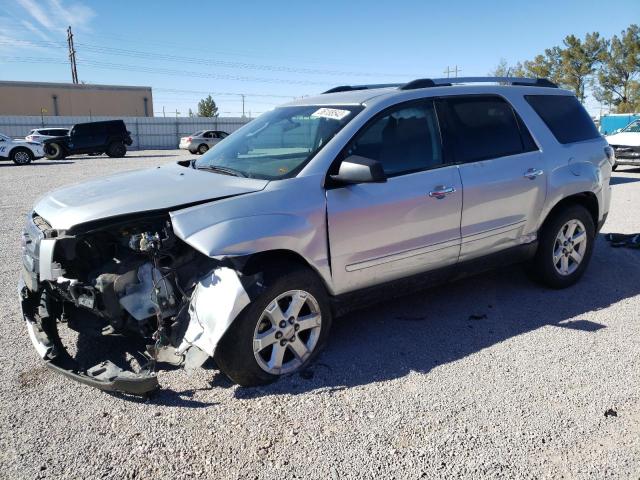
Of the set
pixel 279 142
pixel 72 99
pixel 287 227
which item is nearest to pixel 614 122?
pixel 279 142

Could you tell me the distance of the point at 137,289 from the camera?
3.33m

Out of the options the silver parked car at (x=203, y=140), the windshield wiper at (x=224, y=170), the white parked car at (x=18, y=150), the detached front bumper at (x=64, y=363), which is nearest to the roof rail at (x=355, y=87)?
the windshield wiper at (x=224, y=170)

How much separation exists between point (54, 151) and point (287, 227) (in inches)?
1056

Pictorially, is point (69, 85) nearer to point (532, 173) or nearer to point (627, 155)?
point (627, 155)

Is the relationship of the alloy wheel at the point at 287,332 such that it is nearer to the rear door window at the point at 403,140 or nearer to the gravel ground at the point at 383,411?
the gravel ground at the point at 383,411

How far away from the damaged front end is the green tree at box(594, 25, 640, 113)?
50134mm

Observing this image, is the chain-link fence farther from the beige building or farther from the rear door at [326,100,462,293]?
the rear door at [326,100,462,293]

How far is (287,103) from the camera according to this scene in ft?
15.4

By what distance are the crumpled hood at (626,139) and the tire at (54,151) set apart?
2409cm

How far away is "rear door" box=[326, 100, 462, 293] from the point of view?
354 cm

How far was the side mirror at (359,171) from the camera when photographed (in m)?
3.34

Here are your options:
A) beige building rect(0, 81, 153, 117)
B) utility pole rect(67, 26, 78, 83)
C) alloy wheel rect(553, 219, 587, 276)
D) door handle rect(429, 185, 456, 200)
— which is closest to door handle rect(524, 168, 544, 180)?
alloy wheel rect(553, 219, 587, 276)

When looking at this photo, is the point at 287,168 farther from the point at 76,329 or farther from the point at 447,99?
the point at 76,329

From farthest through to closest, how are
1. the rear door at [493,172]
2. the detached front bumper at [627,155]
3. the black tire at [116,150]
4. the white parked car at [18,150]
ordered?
the black tire at [116,150], the white parked car at [18,150], the detached front bumper at [627,155], the rear door at [493,172]
